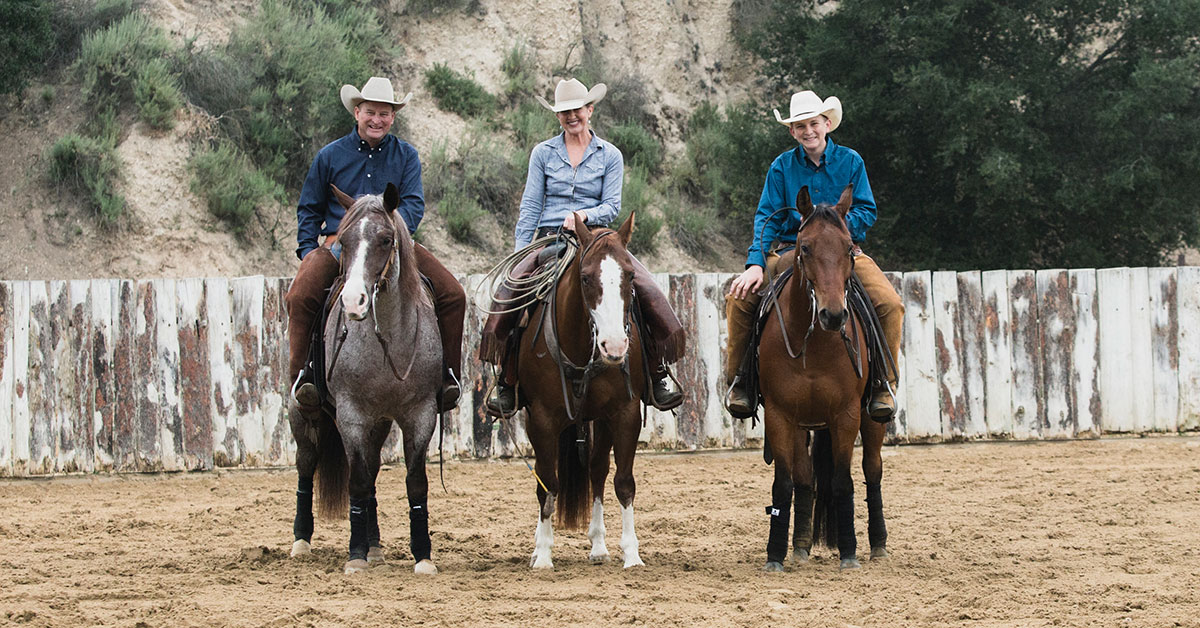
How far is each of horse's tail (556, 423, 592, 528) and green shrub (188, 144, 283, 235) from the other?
36.8 feet

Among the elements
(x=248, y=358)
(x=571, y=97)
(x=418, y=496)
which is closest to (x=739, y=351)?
(x=571, y=97)

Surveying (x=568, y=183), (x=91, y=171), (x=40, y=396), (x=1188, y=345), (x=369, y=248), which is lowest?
(x=40, y=396)

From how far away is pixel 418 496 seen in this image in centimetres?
713

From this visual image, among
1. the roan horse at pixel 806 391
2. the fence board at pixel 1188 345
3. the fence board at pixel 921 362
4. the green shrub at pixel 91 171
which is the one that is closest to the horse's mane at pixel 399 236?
the roan horse at pixel 806 391

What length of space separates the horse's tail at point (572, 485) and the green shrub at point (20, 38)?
1306 centimetres

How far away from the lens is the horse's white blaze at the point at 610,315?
249 inches

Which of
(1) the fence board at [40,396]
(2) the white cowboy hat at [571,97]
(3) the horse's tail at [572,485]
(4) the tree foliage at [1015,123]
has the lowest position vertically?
(3) the horse's tail at [572,485]

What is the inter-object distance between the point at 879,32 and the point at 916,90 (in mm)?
1824

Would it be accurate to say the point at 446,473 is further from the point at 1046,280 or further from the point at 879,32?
the point at 879,32

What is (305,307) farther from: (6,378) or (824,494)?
(6,378)

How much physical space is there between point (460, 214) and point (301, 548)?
1156cm

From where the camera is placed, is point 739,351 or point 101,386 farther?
point 101,386

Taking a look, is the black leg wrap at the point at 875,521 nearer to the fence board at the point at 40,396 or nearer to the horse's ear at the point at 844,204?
the horse's ear at the point at 844,204

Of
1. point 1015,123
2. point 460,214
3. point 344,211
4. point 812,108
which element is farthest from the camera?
point 1015,123
